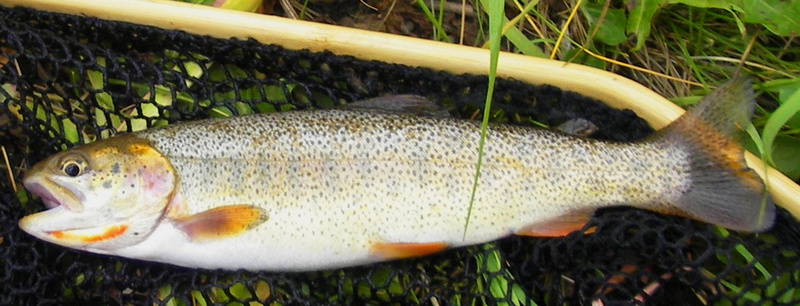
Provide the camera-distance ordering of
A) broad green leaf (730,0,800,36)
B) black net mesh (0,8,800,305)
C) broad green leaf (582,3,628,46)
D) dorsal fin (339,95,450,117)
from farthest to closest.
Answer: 1. broad green leaf (582,3,628,46)
2. broad green leaf (730,0,800,36)
3. dorsal fin (339,95,450,117)
4. black net mesh (0,8,800,305)

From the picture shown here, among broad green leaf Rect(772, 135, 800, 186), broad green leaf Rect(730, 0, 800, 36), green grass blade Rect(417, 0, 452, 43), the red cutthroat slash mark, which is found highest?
broad green leaf Rect(730, 0, 800, 36)

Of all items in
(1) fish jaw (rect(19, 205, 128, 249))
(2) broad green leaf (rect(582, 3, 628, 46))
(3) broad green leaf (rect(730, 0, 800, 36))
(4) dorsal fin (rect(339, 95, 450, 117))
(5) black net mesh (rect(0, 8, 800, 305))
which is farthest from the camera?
(2) broad green leaf (rect(582, 3, 628, 46))

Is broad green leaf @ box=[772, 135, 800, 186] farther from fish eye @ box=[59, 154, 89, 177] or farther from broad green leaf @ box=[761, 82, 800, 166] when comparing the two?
fish eye @ box=[59, 154, 89, 177]

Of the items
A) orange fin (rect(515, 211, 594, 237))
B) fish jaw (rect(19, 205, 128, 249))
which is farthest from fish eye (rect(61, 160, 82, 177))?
orange fin (rect(515, 211, 594, 237))

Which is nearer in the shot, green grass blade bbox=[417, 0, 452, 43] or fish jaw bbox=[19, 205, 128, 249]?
fish jaw bbox=[19, 205, 128, 249]

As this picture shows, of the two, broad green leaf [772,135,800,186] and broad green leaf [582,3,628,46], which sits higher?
broad green leaf [582,3,628,46]

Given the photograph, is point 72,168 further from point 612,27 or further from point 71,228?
point 612,27

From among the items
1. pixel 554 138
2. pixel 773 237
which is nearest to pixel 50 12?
pixel 554 138

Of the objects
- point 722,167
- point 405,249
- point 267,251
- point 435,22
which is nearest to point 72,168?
point 267,251
